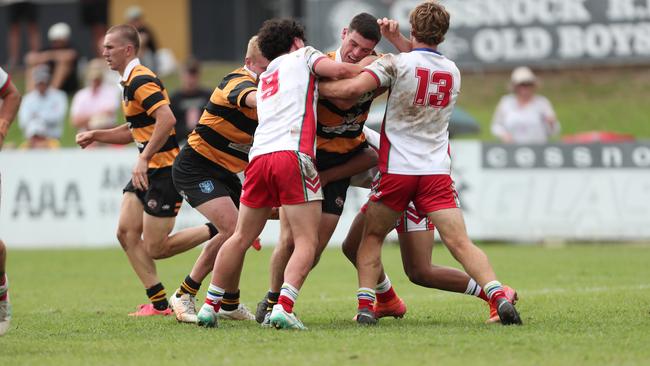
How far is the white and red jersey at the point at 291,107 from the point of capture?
7.91m

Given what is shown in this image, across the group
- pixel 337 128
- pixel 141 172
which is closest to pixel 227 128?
pixel 141 172

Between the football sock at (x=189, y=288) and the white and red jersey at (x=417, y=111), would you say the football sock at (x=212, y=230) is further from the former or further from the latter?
the white and red jersey at (x=417, y=111)

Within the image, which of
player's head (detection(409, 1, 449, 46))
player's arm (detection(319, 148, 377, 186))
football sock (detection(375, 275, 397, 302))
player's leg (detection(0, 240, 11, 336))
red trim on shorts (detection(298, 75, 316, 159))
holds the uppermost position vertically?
player's head (detection(409, 1, 449, 46))

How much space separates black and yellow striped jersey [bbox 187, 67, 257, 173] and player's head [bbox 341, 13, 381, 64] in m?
0.74

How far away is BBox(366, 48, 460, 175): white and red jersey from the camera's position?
799 centimetres

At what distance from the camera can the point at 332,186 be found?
8539mm

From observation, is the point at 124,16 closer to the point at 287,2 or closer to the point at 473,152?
the point at 287,2

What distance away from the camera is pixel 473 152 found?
1667 centimetres

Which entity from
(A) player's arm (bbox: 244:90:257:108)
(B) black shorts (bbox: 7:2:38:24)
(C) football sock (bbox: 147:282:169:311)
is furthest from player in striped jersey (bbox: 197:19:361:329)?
(B) black shorts (bbox: 7:2:38:24)

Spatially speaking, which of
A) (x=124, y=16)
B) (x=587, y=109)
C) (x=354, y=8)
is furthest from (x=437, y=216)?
(x=124, y=16)

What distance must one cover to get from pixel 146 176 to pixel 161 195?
361 millimetres

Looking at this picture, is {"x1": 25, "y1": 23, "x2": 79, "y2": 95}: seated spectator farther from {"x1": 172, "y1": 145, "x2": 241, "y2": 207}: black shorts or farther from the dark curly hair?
the dark curly hair

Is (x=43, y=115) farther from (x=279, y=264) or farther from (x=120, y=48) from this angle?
(x=279, y=264)

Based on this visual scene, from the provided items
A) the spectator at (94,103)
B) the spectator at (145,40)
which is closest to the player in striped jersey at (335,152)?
the spectator at (94,103)
